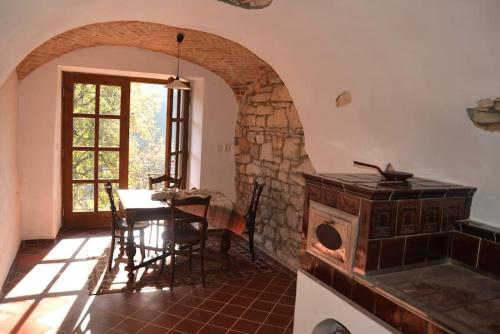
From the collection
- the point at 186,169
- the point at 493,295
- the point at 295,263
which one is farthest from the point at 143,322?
the point at 186,169

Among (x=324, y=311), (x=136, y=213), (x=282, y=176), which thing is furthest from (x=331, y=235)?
(x=282, y=176)

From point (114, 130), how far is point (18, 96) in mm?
1326

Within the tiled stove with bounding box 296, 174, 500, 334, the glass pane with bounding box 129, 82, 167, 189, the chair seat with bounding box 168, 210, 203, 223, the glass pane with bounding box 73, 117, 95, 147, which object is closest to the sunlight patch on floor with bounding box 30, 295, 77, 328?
the chair seat with bounding box 168, 210, 203, 223

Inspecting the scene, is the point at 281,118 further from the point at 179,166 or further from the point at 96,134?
the point at 96,134

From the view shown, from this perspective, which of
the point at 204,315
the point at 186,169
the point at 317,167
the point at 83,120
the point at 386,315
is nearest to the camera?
the point at 386,315

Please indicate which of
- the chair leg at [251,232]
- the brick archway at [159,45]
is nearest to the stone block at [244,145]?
the brick archway at [159,45]

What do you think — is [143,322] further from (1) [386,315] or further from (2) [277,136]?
(2) [277,136]

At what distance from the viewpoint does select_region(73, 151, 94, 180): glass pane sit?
541 cm

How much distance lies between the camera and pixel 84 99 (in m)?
5.33

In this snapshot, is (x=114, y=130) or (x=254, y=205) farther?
(x=114, y=130)

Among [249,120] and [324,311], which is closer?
[324,311]

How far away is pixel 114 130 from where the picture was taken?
218 inches

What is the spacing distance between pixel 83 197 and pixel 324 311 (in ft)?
14.9

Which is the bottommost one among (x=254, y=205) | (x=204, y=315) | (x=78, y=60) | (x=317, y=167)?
(x=204, y=315)
